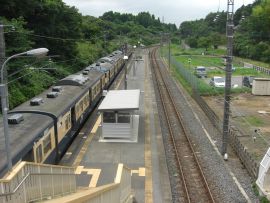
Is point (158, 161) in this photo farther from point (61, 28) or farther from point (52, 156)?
point (61, 28)

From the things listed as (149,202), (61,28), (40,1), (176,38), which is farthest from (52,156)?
(176,38)

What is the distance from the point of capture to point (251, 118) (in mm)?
26359

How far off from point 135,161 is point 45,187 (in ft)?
32.0

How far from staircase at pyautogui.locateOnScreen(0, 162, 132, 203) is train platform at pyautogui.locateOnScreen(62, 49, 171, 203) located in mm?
4177

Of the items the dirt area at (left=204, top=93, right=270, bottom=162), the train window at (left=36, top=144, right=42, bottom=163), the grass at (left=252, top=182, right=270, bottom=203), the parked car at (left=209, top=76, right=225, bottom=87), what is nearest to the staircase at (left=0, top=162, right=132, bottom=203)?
the train window at (left=36, top=144, right=42, bottom=163)

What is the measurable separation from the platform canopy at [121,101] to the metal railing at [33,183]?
31.2 feet

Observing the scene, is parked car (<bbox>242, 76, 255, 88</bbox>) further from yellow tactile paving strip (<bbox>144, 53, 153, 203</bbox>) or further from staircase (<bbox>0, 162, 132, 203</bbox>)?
staircase (<bbox>0, 162, 132, 203</bbox>)

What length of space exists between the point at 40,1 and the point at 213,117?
19107 millimetres

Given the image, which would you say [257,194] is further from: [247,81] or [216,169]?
[247,81]

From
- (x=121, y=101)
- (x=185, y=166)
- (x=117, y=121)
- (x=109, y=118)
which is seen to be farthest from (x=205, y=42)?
(x=185, y=166)

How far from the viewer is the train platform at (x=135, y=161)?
14755 millimetres

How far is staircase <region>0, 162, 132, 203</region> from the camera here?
6.04m

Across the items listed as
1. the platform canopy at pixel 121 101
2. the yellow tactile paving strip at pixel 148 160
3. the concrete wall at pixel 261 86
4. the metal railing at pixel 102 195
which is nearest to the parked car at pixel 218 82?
the concrete wall at pixel 261 86

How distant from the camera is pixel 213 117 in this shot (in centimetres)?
2473
